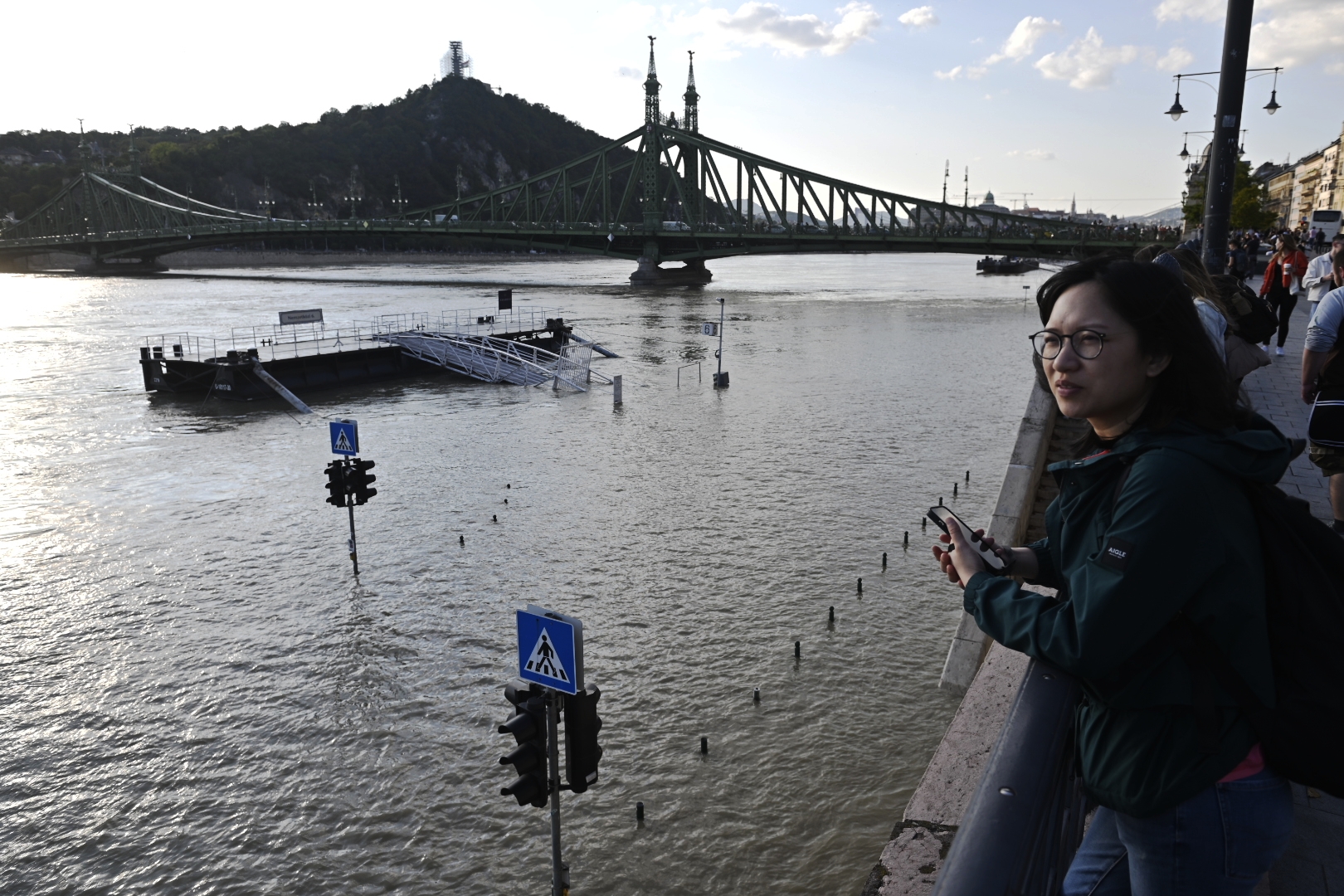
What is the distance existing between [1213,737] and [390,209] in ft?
606

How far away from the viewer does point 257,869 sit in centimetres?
913

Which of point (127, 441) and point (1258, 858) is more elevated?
point (1258, 858)

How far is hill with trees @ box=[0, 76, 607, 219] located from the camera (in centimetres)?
15288

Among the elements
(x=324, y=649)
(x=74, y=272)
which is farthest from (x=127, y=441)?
(x=74, y=272)

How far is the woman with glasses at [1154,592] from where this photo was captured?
1.91 meters

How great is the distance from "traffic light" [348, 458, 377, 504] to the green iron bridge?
6756cm

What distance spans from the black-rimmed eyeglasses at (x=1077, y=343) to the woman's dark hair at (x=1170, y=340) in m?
0.08

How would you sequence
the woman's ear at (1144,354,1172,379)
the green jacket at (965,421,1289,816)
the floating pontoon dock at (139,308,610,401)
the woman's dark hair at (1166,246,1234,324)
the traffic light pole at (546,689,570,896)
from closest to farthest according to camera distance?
the green jacket at (965,421,1289,816), the woman's ear at (1144,354,1172,379), the woman's dark hair at (1166,246,1234,324), the traffic light pole at (546,689,570,896), the floating pontoon dock at (139,308,610,401)

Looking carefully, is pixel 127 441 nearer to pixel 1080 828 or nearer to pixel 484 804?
pixel 484 804

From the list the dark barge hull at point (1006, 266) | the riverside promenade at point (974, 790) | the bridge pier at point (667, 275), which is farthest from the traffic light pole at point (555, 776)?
the dark barge hull at point (1006, 266)

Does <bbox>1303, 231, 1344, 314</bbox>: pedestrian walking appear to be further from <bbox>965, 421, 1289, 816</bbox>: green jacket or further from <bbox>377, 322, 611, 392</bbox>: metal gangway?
<bbox>377, 322, 611, 392</bbox>: metal gangway

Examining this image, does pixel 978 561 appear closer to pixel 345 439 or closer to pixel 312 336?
pixel 345 439

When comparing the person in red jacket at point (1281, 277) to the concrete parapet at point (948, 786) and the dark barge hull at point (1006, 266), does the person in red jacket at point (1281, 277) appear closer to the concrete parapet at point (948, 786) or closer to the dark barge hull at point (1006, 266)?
the concrete parapet at point (948, 786)

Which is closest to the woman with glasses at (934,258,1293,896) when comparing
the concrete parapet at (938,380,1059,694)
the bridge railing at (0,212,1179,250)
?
the concrete parapet at (938,380,1059,694)
